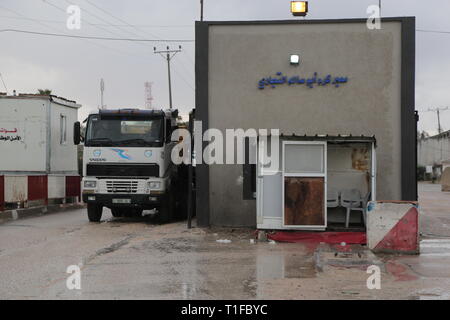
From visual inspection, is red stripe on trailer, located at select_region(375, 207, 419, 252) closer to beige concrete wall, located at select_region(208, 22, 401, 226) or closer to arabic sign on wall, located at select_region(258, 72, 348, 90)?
beige concrete wall, located at select_region(208, 22, 401, 226)

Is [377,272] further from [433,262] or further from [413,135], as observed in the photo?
[413,135]

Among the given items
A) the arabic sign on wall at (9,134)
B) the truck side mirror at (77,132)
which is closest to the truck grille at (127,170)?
the truck side mirror at (77,132)

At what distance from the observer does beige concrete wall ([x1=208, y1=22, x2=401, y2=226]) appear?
15836 mm

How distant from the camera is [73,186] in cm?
2538

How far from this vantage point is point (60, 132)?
24516mm

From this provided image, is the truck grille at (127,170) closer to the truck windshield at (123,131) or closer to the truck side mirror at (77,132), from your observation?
the truck windshield at (123,131)

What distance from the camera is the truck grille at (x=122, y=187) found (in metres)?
17.5

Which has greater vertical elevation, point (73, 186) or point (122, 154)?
point (122, 154)

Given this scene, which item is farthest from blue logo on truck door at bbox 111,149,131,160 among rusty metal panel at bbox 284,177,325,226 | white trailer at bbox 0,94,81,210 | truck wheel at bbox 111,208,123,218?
white trailer at bbox 0,94,81,210

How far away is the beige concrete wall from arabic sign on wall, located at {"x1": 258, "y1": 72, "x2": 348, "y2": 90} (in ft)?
0.36

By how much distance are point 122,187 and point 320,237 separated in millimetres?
6311

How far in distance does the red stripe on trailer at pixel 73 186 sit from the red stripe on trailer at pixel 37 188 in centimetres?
223

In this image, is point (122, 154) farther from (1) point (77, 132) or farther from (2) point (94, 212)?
(2) point (94, 212)

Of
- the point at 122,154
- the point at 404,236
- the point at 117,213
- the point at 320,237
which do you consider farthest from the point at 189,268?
the point at 117,213
